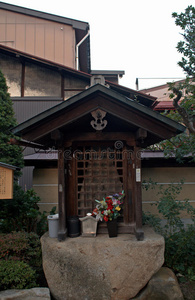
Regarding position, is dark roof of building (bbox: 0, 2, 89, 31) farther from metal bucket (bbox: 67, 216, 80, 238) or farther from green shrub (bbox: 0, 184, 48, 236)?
metal bucket (bbox: 67, 216, 80, 238)

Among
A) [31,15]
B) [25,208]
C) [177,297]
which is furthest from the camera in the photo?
[31,15]

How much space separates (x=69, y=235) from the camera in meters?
5.06

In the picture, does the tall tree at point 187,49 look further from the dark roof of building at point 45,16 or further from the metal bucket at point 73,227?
the dark roof of building at point 45,16

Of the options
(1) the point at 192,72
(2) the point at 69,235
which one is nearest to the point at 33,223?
(2) the point at 69,235

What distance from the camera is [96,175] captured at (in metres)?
5.55

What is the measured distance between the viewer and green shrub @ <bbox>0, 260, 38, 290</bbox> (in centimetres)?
429

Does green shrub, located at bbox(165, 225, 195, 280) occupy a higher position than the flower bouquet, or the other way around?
the flower bouquet

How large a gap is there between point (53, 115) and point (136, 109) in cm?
182

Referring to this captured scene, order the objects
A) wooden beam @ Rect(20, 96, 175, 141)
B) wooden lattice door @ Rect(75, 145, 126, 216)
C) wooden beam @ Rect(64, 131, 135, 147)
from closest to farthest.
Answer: wooden beam @ Rect(20, 96, 175, 141)
wooden beam @ Rect(64, 131, 135, 147)
wooden lattice door @ Rect(75, 145, 126, 216)

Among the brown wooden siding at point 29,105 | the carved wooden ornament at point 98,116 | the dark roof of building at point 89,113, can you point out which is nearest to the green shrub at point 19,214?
the dark roof of building at point 89,113

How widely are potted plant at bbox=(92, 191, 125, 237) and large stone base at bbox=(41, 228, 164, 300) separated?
39 centimetres

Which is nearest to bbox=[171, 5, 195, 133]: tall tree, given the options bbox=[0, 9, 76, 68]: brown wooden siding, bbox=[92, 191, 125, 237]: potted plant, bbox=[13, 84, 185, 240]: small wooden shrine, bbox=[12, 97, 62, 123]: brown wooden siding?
bbox=[13, 84, 185, 240]: small wooden shrine

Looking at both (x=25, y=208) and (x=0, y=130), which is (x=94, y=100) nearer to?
(x=0, y=130)

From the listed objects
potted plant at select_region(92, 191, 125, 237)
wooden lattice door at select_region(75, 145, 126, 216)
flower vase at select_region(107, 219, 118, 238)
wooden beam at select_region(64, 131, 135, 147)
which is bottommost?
flower vase at select_region(107, 219, 118, 238)
